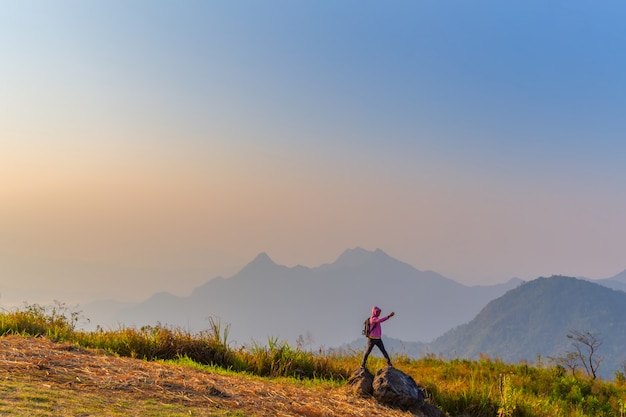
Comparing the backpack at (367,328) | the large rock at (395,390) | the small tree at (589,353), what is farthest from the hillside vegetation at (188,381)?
the small tree at (589,353)

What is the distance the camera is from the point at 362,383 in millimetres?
10039

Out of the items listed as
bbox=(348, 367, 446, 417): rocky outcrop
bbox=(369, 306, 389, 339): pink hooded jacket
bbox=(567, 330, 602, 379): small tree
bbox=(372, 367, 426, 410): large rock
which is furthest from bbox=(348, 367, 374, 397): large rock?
bbox=(567, 330, 602, 379): small tree

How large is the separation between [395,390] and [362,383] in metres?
0.68

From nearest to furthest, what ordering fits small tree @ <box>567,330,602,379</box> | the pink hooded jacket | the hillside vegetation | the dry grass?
the dry grass < the hillside vegetation < the pink hooded jacket < small tree @ <box>567,330,602,379</box>

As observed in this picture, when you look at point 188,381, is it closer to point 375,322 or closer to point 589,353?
point 375,322

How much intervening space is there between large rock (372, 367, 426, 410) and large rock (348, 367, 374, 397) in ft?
0.56

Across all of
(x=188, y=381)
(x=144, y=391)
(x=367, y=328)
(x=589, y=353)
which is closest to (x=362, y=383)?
(x=367, y=328)

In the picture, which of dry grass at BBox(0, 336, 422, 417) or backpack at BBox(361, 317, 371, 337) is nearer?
dry grass at BBox(0, 336, 422, 417)

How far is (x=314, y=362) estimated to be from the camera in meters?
13.5

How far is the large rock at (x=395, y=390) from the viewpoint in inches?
381

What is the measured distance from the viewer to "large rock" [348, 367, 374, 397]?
9914 millimetres

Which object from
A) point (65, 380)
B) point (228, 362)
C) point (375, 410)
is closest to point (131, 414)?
Answer: point (65, 380)

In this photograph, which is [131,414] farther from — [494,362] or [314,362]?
[494,362]

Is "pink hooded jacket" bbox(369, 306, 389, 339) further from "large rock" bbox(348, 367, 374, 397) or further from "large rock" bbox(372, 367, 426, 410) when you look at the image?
"large rock" bbox(372, 367, 426, 410)
